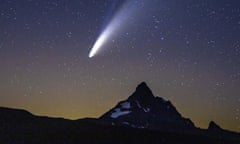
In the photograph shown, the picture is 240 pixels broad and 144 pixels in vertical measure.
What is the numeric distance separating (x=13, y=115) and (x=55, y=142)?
24.7 meters

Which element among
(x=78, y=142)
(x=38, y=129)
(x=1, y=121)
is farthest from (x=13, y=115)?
(x=78, y=142)

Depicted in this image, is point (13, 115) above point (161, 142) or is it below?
above

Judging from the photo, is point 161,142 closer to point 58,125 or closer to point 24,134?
point 58,125

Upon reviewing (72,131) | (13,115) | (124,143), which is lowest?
(124,143)

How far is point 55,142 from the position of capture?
41.5 m

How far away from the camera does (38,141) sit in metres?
41.2

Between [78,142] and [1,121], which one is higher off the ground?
[1,121]

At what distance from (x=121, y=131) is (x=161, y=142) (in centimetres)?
919

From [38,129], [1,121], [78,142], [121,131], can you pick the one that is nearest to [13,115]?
[1,121]

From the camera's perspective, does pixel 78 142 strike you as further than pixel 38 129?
No

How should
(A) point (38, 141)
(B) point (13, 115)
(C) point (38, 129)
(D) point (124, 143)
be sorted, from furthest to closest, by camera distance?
1. (B) point (13, 115)
2. (C) point (38, 129)
3. (D) point (124, 143)
4. (A) point (38, 141)

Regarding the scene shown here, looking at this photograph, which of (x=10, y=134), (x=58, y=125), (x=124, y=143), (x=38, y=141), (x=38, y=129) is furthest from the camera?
(x=58, y=125)

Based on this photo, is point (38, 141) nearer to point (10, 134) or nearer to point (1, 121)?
point (10, 134)

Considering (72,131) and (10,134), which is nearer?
(10,134)
